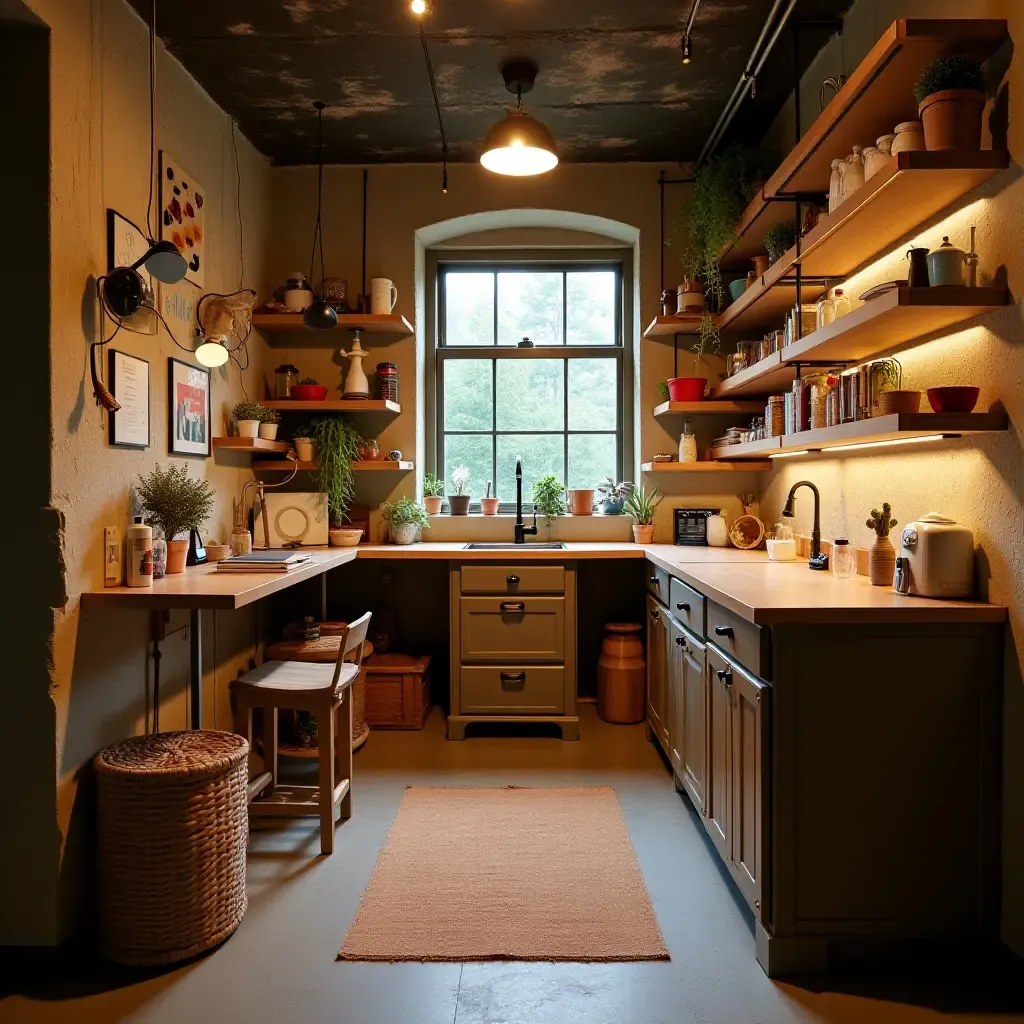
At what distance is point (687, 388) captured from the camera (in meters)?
3.94

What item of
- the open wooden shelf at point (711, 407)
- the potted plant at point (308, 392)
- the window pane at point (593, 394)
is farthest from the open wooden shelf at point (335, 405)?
the open wooden shelf at point (711, 407)

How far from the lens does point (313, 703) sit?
259 cm

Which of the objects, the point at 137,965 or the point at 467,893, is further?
the point at 467,893

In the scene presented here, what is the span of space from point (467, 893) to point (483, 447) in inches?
109

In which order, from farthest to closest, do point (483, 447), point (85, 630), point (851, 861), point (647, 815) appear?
point (483, 447), point (647, 815), point (85, 630), point (851, 861)

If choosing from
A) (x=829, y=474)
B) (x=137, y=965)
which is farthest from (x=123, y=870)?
(x=829, y=474)

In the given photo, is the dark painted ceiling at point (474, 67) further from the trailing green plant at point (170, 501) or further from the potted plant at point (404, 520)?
the potted plant at point (404, 520)

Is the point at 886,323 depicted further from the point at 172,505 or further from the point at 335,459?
the point at 335,459

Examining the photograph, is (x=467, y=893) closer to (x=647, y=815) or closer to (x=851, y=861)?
(x=647, y=815)

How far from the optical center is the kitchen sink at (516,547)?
3.82m

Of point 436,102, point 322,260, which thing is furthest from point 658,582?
point 322,260

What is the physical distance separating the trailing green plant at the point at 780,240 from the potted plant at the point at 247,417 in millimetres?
2462

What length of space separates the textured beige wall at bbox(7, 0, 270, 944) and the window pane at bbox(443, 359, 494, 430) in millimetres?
1926

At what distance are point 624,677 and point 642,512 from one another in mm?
921
